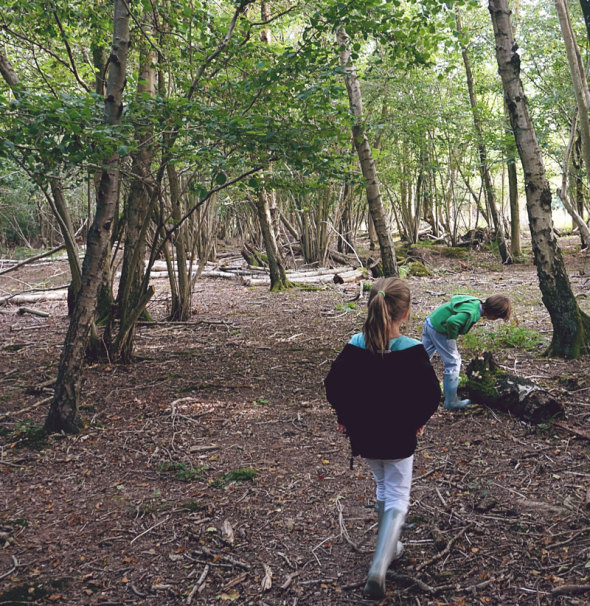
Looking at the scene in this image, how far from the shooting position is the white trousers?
2.72 m

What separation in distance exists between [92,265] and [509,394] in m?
4.05

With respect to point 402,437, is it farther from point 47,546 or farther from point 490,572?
point 47,546

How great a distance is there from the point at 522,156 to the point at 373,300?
15.0 feet

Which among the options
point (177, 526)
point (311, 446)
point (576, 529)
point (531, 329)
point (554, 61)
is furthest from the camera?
point (554, 61)

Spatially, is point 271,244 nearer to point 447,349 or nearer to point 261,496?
point 447,349

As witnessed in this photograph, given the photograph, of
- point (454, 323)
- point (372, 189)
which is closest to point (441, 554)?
point (454, 323)

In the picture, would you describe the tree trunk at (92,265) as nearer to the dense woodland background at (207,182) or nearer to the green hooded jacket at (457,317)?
the dense woodland background at (207,182)

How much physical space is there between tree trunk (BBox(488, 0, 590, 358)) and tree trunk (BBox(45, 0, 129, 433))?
4.31 m

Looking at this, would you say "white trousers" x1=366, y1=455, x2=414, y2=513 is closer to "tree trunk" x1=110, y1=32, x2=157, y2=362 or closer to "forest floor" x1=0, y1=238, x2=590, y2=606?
"forest floor" x1=0, y1=238, x2=590, y2=606

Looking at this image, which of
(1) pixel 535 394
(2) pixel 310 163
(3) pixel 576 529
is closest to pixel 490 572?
(3) pixel 576 529

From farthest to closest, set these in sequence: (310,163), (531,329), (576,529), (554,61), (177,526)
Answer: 1. (554,61)
2. (531,329)
3. (310,163)
4. (177,526)
5. (576,529)

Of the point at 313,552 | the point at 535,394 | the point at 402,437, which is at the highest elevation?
the point at 402,437

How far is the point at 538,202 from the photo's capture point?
6129 millimetres

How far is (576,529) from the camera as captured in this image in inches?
116
